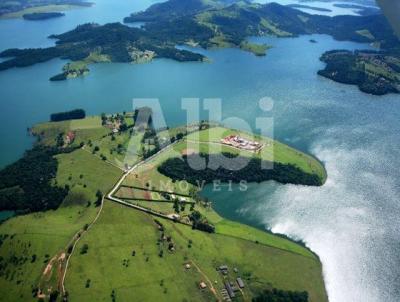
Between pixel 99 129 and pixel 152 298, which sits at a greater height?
pixel 99 129

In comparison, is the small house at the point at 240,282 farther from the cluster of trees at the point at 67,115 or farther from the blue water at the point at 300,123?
the cluster of trees at the point at 67,115

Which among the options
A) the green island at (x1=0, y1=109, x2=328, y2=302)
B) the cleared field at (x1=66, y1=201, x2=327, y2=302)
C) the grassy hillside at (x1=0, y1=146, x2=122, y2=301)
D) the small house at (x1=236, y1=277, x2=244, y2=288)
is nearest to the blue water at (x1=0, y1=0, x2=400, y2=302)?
the green island at (x1=0, y1=109, x2=328, y2=302)

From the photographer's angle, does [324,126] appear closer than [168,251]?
No

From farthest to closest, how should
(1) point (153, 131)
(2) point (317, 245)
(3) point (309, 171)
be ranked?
1. (1) point (153, 131)
2. (3) point (309, 171)
3. (2) point (317, 245)

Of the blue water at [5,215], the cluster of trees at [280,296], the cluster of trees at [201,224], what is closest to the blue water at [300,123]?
the cluster of trees at [280,296]

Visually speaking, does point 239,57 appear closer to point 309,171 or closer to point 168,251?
point 309,171

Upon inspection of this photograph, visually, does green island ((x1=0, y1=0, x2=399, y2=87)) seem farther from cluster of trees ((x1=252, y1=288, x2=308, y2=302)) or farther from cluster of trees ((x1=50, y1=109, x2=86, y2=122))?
cluster of trees ((x1=252, y1=288, x2=308, y2=302))

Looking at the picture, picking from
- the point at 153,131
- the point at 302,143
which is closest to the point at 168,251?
the point at 153,131
